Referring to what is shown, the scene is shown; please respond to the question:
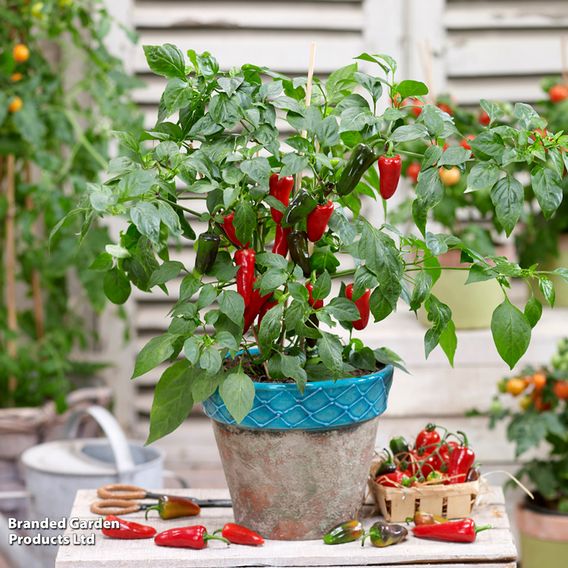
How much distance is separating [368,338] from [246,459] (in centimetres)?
115

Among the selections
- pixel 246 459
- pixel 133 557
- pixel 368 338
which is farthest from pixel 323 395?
pixel 368 338

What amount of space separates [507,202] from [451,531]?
1.35 ft

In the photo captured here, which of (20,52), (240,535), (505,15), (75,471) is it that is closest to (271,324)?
(240,535)

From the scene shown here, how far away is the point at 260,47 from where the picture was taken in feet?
9.35

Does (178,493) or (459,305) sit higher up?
(459,305)

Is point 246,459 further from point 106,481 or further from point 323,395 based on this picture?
point 106,481

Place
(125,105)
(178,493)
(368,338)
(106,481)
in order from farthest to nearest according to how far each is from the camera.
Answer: (125,105) < (368,338) < (106,481) < (178,493)

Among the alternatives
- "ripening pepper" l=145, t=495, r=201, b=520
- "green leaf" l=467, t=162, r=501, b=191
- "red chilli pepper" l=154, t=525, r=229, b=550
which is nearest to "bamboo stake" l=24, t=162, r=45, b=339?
"ripening pepper" l=145, t=495, r=201, b=520

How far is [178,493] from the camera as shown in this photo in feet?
4.61

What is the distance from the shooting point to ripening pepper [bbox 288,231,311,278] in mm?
1146

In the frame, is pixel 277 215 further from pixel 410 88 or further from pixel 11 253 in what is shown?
pixel 11 253

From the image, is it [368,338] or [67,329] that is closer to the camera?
[368,338]

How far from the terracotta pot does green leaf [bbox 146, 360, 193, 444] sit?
48.0 inches

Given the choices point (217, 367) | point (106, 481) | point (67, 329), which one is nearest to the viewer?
point (217, 367)
